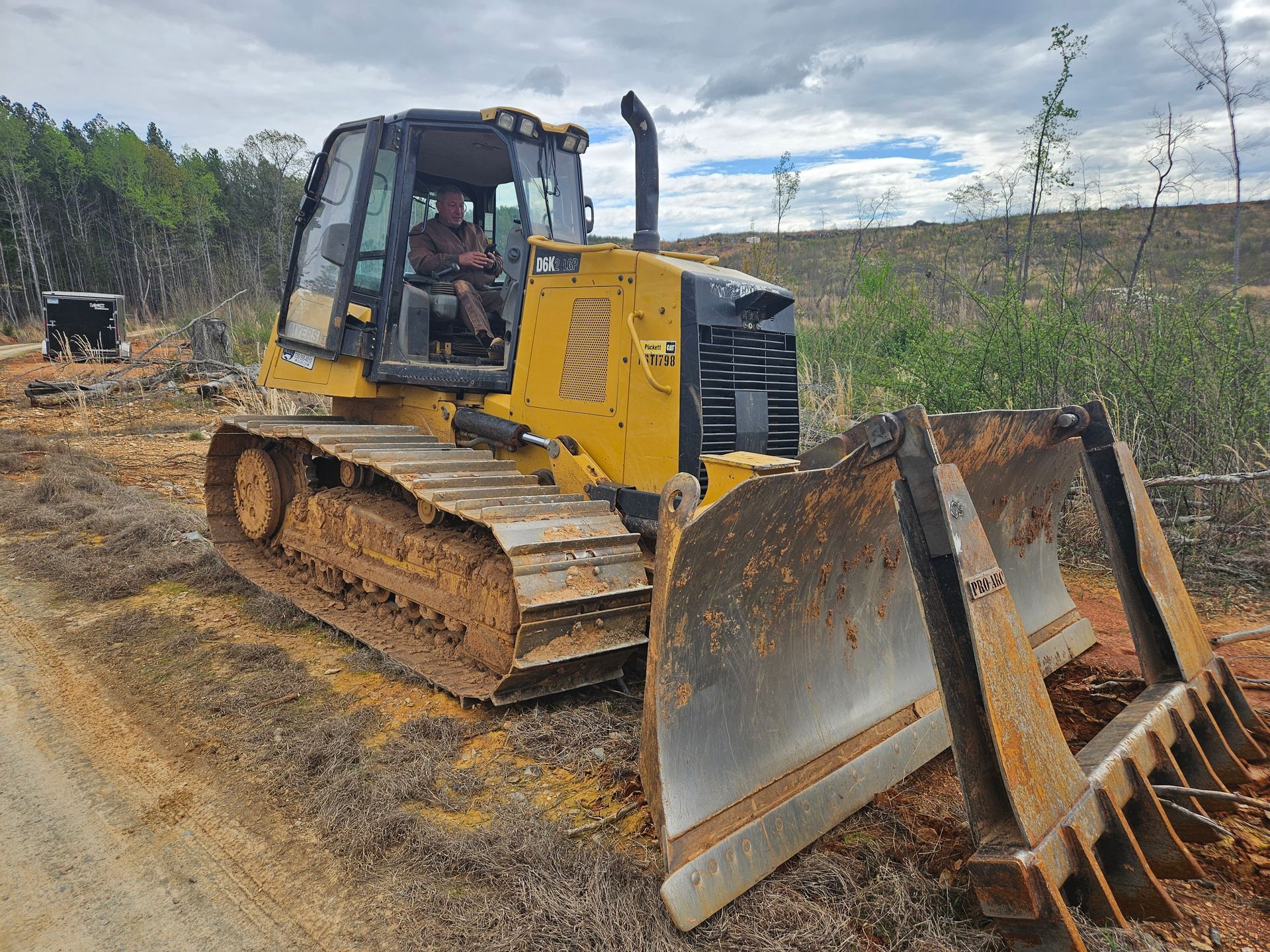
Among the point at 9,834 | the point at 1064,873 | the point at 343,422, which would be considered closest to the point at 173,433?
the point at 343,422

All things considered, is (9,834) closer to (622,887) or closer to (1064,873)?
(622,887)

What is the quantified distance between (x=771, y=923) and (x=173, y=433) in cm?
1204

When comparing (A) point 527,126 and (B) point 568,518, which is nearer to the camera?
(B) point 568,518

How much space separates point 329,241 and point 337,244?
0.10 metres

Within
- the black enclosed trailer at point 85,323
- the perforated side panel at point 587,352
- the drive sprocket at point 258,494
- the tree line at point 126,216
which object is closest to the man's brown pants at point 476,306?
the perforated side panel at point 587,352

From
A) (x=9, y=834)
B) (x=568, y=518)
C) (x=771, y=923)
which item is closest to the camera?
(x=771, y=923)

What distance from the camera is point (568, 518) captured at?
12.3ft

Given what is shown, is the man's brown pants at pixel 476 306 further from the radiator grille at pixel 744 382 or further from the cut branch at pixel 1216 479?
the cut branch at pixel 1216 479

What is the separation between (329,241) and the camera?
205 inches

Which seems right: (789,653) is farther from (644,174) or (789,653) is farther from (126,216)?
(126,216)

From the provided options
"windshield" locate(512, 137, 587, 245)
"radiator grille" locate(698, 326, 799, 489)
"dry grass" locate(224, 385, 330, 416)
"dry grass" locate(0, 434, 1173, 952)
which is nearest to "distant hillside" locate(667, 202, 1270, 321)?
"radiator grille" locate(698, 326, 799, 489)

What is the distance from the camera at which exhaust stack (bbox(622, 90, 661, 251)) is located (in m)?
3.97

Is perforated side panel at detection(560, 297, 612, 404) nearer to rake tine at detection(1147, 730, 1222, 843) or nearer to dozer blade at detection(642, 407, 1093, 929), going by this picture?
dozer blade at detection(642, 407, 1093, 929)

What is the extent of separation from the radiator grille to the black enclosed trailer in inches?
681
